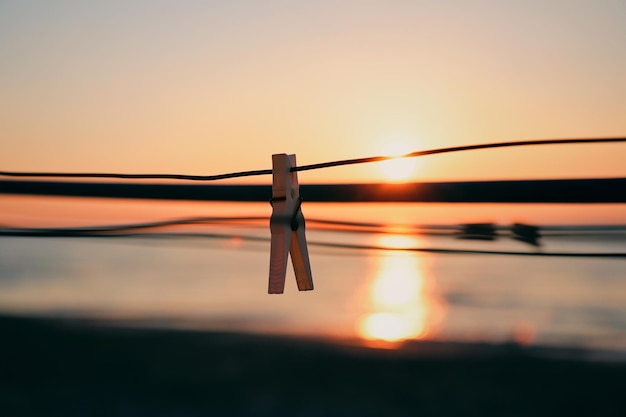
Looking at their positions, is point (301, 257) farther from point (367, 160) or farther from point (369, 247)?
point (369, 247)

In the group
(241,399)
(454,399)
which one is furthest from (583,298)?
(241,399)

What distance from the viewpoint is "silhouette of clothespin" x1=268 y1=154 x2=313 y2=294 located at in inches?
76.8

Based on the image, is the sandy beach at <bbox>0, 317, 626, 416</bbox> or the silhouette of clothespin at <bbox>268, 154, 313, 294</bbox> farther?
the sandy beach at <bbox>0, 317, 626, 416</bbox>

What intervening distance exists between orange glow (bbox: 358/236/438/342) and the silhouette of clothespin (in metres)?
0.93

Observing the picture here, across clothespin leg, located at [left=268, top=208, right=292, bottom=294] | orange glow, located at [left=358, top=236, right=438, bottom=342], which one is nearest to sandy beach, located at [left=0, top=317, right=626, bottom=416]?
orange glow, located at [left=358, top=236, right=438, bottom=342]

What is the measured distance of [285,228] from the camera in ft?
6.48

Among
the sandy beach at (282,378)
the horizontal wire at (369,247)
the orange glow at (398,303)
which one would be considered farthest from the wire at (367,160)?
the sandy beach at (282,378)

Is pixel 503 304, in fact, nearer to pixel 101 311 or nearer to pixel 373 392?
pixel 373 392

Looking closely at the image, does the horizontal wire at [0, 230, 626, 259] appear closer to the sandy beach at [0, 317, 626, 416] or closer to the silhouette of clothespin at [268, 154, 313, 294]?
the silhouette of clothespin at [268, 154, 313, 294]

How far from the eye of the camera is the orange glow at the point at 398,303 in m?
5.52

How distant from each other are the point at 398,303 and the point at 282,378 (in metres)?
4.16

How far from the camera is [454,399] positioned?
426 cm

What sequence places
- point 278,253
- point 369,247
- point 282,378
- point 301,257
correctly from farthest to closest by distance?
point 282,378
point 369,247
point 301,257
point 278,253

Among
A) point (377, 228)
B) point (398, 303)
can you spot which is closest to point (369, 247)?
point (377, 228)
